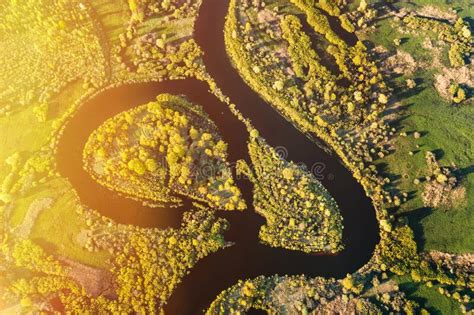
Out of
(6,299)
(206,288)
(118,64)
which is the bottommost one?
(206,288)

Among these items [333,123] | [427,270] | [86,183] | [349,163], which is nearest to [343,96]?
[333,123]

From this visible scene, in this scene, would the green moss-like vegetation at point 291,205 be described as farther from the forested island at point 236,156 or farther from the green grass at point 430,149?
the green grass at point 430,149

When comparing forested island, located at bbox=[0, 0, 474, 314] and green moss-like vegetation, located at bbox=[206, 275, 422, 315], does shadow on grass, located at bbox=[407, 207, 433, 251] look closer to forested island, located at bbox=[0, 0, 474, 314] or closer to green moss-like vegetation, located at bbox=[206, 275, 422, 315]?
forested island, located at bbox=[0, 0, 474, 314]

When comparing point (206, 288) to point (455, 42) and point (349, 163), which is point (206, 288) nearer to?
point (349, 163)

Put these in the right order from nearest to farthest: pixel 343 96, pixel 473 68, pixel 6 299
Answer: pixel 6 299 < pixel 343 96 < pixel 473 68

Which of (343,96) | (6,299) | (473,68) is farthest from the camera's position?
(473,68)

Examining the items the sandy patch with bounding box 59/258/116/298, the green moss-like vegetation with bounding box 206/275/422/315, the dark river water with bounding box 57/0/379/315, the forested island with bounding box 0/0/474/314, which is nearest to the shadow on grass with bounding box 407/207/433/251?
the forested island with bounding box 0/0/474/314
